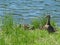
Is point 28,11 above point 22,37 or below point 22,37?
below

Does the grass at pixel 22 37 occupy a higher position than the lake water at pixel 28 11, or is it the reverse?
the grass at pixel 22 37

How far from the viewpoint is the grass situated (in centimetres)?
811

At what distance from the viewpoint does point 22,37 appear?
8.44 metres

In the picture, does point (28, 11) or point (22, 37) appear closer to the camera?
point (22, 37)

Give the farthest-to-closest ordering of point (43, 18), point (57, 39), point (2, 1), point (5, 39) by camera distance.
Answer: point (2, 1) → point (43, 18) → point (57, 39) → point (5, 39)

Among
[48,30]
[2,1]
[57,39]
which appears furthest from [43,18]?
[2,1]

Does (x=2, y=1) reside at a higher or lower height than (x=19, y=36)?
lower

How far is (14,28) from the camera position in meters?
9.23

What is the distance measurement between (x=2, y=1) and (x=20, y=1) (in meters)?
1.57

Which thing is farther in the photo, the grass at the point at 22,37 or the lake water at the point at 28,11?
the lake water at the point at 28,11

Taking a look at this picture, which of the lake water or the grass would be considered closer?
the grass

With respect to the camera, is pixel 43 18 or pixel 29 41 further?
pixel 43 18

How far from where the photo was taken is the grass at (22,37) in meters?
8.11

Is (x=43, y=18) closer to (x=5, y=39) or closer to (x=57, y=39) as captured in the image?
(x=57, y=39)
